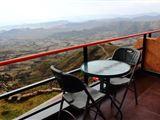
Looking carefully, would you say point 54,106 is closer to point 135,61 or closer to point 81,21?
point 135,61

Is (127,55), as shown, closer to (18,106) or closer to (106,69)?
(106,69)

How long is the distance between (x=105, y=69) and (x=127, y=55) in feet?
2.54

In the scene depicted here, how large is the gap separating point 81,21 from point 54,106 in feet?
189

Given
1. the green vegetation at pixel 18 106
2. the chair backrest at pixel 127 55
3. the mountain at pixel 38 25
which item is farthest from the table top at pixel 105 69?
the mountain at pixel 38 25

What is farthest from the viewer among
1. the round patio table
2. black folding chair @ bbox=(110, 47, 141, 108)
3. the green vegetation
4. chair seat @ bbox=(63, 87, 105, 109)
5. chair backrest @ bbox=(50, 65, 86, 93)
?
the green vegetation

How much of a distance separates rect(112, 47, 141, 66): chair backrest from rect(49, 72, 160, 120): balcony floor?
699 millimetres

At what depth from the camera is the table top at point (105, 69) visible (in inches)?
90.4

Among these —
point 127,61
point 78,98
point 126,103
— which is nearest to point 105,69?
point 78,98

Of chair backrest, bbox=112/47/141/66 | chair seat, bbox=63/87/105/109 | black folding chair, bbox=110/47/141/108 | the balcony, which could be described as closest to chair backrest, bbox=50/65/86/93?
chair seat, bbox=63/87/105/109

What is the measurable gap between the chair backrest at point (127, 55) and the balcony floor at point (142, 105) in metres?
0.70

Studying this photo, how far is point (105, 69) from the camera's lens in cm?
245

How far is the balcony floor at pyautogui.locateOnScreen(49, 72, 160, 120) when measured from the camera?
9.01 feet

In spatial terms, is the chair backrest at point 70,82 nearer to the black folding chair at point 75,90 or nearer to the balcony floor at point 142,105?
the black folding chair at point 75,90

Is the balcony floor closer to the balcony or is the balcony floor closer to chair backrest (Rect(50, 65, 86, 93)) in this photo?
the balcony
